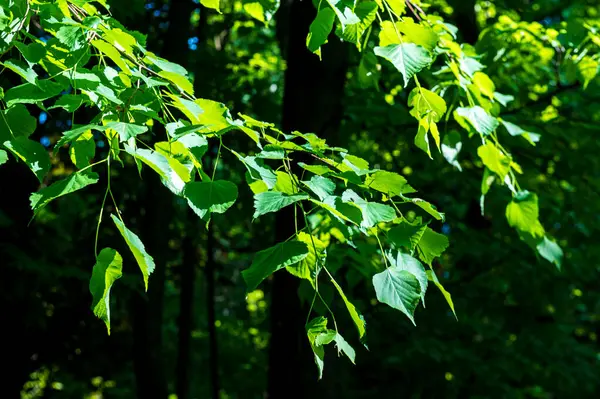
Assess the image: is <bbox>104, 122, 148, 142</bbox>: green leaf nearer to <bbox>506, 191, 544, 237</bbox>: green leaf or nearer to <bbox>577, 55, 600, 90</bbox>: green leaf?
<bbox>506, 191, 544, 237</bbox>: green leaf

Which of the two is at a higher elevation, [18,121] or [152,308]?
[18,121]

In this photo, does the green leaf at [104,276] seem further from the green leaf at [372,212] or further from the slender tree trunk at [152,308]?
the slender tree trunk at [152,308]

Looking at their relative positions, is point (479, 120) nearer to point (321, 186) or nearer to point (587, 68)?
point (587, 68)

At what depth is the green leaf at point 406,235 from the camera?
1.81m

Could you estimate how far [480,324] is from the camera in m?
5.20

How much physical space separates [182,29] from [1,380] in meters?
2.87

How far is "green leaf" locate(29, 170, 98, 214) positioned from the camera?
150 centimetres

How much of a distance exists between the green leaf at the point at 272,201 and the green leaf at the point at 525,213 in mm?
1318

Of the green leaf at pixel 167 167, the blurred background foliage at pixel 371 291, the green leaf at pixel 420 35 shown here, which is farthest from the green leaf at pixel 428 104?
the blurred background foliage at pixel 371 291

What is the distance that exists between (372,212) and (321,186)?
0.48 feet

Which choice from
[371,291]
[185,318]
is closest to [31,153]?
[371,291]

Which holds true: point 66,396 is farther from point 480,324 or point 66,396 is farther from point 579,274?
point 579,274

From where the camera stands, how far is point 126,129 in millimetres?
1488

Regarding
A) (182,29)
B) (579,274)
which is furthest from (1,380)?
(579,274)
